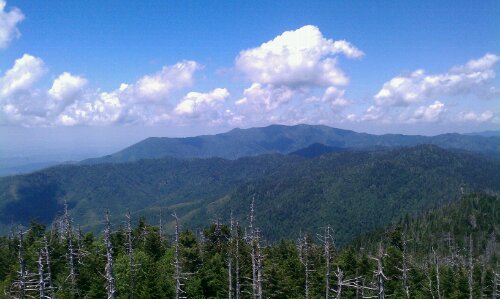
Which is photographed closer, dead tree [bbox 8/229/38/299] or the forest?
dead tree [bbox 8/229/38/299]

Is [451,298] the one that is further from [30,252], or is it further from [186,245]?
[30,252]

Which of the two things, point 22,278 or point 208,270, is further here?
point 208,270

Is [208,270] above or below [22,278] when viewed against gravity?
below

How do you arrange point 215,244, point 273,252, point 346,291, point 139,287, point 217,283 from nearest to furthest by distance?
point 139,287 → point 217,283 → point 346,291 → point 215,244 → point 273,252

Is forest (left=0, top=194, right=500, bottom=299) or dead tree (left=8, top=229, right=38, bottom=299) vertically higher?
dead tree (left=8, top=229, right=38, bottom=299)

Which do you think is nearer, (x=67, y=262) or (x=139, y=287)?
(x=139, y=287)

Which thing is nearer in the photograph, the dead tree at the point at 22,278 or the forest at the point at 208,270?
the dead tree at the point at 22,278

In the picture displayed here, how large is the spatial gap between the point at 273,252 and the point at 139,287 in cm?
2733

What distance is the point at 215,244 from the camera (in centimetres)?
6366

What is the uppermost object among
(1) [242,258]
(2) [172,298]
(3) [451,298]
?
(1) [242,258]

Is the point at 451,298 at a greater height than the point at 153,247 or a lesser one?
lesser

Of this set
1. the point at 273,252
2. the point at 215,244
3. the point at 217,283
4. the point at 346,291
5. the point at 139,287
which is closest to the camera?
the point at 139,287

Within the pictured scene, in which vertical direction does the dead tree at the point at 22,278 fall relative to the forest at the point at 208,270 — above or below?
above

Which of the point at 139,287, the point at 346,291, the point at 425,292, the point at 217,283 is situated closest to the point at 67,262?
the point at 139,287
